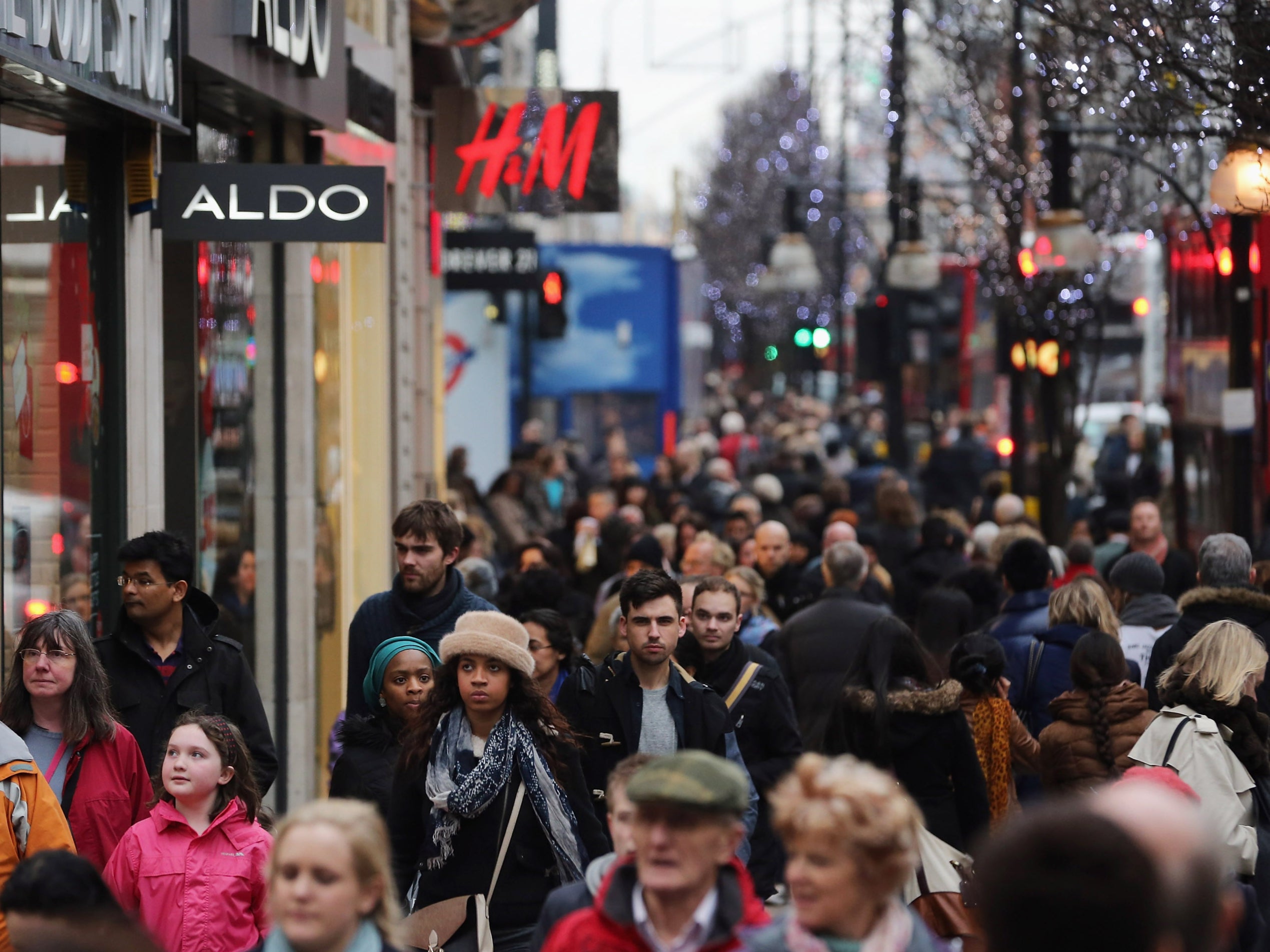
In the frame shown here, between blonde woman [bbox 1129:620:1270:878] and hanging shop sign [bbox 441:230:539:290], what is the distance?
17.6 meters

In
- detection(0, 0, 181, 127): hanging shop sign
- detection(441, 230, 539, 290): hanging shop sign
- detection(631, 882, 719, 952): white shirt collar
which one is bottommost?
detection(631, 882, 719, 952): white shirt collar

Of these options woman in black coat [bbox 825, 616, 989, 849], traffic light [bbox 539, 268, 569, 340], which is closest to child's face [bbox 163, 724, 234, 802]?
woman in black coat [bbox 825, 616, 989, 849]

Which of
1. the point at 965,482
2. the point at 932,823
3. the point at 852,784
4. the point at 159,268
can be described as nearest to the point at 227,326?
the point at 159,268

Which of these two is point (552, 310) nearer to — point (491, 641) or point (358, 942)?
point (491, 641)

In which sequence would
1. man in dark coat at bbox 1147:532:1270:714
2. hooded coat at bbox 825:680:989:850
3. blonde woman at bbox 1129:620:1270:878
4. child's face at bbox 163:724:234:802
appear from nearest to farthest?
child's face at bbox 163:724:234:802 < blonde woman at bbox 1129:620:1270:878 < hooded coat at bbox 825:680:989:850 < man in dark coat at bbox 1147:532:1270:714

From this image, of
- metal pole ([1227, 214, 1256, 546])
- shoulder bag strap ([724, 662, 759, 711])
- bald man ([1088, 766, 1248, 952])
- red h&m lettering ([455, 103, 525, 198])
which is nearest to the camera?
bald man ([1088, 766, 1248, 952])

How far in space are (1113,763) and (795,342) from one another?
29.9 meters

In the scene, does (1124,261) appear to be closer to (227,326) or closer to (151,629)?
(227,326)

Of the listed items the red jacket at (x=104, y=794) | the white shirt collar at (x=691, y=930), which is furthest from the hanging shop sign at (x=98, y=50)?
the white shirt collar at (x=691, y=930)

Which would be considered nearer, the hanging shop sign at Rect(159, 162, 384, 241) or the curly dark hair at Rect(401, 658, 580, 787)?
the curly dark hair at Rect(401, 658, 580, 787)

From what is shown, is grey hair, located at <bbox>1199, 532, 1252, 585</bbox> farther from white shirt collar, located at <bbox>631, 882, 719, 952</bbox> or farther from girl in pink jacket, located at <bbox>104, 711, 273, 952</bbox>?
white shirt collar, located at <bbox>631, 882, 719, 952</bbox>

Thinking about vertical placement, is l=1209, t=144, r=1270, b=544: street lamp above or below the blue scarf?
above

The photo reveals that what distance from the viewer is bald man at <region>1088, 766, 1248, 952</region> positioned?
10.2 ft

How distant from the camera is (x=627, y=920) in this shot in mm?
4031
